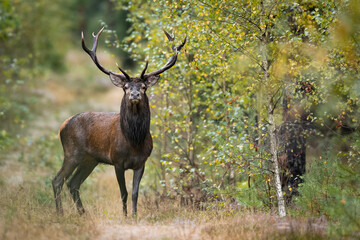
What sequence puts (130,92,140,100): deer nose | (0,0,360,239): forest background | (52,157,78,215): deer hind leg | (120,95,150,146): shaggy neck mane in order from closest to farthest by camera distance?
(0,0,360,239): forest background < (130,92,140,100): deer nose < (120,95,150,146): shaggy neck mane < (52,157,78,215): deer hind leg

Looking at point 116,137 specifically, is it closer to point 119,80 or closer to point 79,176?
point 119,80

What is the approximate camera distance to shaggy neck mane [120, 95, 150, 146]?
23.8ft

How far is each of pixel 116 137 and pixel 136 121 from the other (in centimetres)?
60

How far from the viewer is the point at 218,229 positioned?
5793 millimetres

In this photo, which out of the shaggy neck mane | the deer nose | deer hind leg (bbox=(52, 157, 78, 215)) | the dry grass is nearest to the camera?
the dry grass

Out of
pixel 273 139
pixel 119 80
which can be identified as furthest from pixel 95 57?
pixel 273 139

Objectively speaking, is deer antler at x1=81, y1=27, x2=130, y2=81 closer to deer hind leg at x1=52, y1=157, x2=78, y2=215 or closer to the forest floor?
deer hind leg at x1=52, y1=157, x2=78, y2=215

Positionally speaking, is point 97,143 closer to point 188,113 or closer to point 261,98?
point 188,113

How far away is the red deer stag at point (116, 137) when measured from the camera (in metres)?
7.26

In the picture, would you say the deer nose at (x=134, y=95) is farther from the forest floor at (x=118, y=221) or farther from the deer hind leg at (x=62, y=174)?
the deer hind leg at (x=62, y=174)

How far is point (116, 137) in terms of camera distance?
7.58m

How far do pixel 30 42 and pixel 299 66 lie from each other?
2049 centimetres

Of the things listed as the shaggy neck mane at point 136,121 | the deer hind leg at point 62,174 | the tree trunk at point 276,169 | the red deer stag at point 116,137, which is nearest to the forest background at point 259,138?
the tree trunk at point 276,169

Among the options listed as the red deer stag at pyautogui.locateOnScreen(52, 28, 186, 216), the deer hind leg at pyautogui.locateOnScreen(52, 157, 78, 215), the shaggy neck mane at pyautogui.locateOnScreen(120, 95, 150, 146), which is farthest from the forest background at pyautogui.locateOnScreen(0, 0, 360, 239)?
the shaggy neck mane at pyautogui.locateOnScreen(120, 95, 150, 146)
